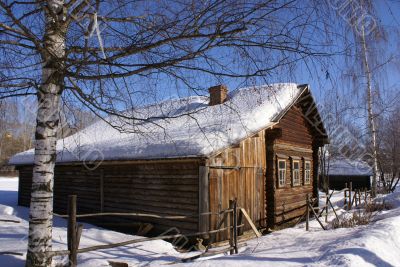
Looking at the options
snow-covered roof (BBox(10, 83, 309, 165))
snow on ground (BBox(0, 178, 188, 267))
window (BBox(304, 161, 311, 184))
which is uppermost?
snow-covered roof (BBox(10, 83, 309, 165))

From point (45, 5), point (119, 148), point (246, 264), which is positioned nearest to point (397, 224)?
point (246, 264)

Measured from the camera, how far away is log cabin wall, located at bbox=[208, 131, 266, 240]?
10250mm

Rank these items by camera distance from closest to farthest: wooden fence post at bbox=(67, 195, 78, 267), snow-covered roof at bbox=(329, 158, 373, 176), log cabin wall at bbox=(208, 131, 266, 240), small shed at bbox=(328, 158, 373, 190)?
wooden fence post at bbox=(67, 195, 78, 267)
log cabin wall at bbox=(208, 131, 266, 240)
small shed at bbox=(328, 158, 373, 190)
snow-covered roof at bbox=(329, 158, 373, 176)

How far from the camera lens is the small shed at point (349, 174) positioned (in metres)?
39.9

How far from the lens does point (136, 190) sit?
12.0m

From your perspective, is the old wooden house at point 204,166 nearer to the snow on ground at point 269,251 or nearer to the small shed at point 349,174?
the snow on ground at point 269,251

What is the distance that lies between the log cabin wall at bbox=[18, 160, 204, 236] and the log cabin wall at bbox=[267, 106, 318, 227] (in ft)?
13.6

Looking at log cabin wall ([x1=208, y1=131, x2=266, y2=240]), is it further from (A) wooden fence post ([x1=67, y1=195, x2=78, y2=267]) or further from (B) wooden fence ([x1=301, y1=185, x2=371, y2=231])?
(A) wooden fence post ([x1=67, y1=195, x2=78, y2=267])

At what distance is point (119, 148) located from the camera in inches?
480

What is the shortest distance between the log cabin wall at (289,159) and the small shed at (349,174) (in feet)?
81.2

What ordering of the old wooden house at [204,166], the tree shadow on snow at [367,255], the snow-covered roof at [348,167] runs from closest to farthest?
1. the tree shadow on snow at [367,255]
2. the old wooden house at [204,166]
3. the snow-covered roof at [348,167]

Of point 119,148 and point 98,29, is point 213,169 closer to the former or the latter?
point 119,148

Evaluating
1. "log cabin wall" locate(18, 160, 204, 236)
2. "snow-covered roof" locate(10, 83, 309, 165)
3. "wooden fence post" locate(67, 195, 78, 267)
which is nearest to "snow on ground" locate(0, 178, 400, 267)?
"wooden fence post" locate(67, 195, 78, 267)

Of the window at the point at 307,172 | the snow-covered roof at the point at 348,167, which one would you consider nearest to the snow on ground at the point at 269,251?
the window at the point at 307,172
